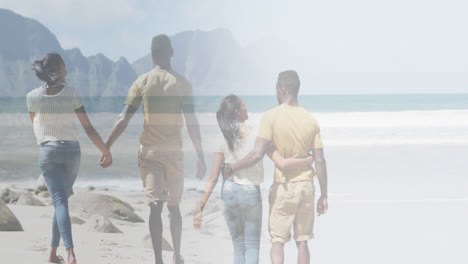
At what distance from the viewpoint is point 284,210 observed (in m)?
2.91

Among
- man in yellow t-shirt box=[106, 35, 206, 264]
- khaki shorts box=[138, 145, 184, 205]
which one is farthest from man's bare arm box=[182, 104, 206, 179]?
khaki shorts box=[138, 145, 184, 205]

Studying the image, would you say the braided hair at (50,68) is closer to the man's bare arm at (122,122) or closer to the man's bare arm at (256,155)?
the man's bare arm at (122,122)

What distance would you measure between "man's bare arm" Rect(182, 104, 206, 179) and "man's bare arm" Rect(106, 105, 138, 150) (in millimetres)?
298

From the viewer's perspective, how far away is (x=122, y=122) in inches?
126

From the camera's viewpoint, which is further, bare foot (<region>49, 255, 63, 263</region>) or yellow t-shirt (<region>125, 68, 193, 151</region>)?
bare foot (<region>49, 255, 63, 263</region>)

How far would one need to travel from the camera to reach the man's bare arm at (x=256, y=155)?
2849mm

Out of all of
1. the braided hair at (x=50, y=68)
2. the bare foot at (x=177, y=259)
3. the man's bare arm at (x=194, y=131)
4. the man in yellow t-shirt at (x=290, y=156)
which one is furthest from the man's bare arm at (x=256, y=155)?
the braided hair at (x=50, y=68)

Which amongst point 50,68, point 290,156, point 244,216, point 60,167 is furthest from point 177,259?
point 50,68

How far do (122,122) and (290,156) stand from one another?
1008 millimetres

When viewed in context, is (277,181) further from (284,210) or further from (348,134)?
(348,134)

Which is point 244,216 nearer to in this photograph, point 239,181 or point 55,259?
point 239,181

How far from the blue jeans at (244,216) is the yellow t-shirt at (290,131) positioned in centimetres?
26

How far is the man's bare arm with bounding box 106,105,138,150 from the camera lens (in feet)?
10.4

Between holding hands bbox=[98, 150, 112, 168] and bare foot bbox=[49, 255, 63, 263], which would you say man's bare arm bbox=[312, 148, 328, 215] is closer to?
holding hands bbox=[98, 150, 112, 168]
